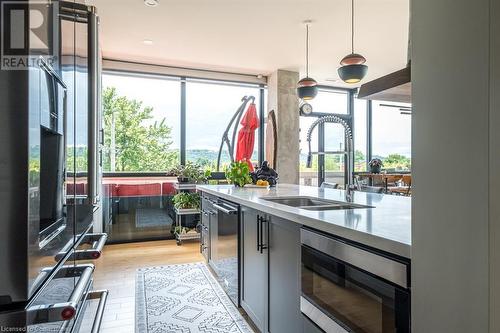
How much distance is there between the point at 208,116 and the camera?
19.2ft

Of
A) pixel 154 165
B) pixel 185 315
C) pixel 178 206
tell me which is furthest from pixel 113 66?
pixel 185 315

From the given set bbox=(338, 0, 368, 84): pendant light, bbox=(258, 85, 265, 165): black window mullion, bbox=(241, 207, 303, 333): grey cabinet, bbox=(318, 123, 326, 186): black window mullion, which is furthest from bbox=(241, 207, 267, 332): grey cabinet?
bbox=(318, 123, 326, 186): black window mullion

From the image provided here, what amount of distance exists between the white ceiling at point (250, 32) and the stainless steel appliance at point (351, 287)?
299 cm

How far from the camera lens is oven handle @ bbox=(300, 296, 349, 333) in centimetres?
122

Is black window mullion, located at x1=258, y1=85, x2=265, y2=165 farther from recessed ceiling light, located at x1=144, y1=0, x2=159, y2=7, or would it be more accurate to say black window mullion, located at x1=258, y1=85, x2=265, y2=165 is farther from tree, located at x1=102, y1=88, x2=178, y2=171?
recessed ceiling light, located at x1=144, y1=0, x2=159, y2=7

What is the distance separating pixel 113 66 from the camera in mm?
5148

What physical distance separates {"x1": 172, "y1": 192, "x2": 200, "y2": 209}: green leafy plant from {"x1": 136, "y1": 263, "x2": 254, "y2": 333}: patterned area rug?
142 cm

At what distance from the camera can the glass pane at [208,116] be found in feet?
18.7

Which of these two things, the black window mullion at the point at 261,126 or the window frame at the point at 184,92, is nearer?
the window frame at the point at 184,92

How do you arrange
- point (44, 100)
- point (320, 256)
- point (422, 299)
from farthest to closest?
point (320, 256)
point (422, 299)
point (44, 100)

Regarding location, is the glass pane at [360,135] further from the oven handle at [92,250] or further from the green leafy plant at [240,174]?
the oven handle at [92,250]

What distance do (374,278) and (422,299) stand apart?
21cm

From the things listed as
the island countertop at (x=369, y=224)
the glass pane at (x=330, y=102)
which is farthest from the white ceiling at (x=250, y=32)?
the island countertop at (x=369, y=224)

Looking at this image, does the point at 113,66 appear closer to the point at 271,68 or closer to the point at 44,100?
the point at 271,68
